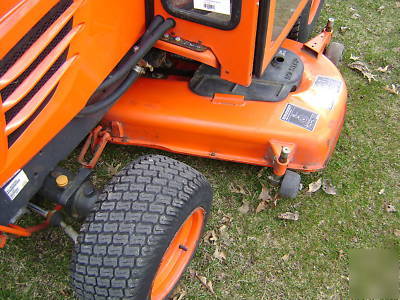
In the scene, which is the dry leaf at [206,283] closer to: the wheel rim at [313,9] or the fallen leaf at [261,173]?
the fallen leaf at [261,173]

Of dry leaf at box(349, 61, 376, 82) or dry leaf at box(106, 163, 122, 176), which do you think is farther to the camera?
dry leaf at box(349, 61, 376, 82)

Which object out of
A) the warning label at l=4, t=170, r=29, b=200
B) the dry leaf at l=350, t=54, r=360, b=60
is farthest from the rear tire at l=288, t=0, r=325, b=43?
the warning label at l=4, t=170, r=29, b=200

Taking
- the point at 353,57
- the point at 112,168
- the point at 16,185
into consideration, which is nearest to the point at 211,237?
the point at 112,168

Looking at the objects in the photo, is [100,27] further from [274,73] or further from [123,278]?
[274,73]

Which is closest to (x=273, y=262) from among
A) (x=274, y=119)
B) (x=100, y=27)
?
(x=274, y=119)

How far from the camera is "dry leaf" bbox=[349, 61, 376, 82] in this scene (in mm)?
3385

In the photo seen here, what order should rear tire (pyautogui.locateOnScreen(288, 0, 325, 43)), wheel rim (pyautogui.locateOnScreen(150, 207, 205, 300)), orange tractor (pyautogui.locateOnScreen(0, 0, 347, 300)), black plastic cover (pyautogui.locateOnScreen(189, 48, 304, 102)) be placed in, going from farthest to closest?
rear tire (pyautogui.locateOnScreen(288, 0, 325, 43))
black plastic cover (pyautogui.locateOnScreen(189, 48, 304, 102))
wheel rim (pyautogui.locateOnScreen(150, 207, 205, 300))
orange tractor (pyautogui.locateOnScreen(0, 0, 347, 300))

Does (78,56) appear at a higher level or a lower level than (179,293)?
higher

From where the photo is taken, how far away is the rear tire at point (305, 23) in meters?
3.09

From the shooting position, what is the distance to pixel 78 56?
1.63 m

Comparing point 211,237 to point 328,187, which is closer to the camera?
point 211,237

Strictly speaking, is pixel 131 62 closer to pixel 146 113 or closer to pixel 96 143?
pixel 146 113

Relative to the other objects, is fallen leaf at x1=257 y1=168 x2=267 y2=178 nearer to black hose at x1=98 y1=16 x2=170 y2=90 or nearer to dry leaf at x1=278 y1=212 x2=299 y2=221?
dry leaf at x1=278 y1=212 x2=299 y2=221

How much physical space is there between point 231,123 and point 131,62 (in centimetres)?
67
